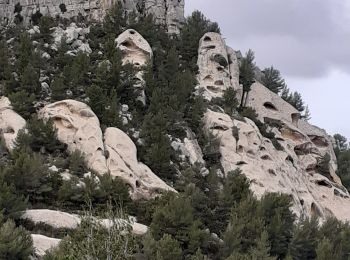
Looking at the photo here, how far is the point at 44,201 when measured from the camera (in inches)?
1387

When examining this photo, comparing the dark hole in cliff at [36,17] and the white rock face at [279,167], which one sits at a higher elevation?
the dark hole in cliff at [36,17]

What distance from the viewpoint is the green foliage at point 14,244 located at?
25.9m

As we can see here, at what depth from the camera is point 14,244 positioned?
25906 millimetres

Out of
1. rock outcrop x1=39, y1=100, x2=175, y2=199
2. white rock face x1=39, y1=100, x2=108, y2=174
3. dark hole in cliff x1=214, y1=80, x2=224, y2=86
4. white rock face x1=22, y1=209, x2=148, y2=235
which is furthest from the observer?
dark hole in cliff x1=214, y1=80, x2=224, y2=86

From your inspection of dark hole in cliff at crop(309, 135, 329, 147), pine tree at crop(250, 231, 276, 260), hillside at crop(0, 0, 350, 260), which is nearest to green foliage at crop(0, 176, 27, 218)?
hillside at crop(0, 0, 350, 260)

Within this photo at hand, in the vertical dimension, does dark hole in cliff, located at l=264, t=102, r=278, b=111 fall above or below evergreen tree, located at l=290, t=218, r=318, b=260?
above

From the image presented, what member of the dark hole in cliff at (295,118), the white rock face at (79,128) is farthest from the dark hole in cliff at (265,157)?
the white rock face at (79,128)

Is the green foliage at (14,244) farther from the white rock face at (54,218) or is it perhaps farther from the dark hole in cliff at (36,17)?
the dark hole in cliff at (36,17)

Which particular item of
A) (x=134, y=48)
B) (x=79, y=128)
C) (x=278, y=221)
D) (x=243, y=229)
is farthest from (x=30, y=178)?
(x=134, y=48)

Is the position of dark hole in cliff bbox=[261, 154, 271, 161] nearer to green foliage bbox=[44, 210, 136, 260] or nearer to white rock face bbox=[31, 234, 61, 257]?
white rock face bbox=[31, 234, 61, 257]

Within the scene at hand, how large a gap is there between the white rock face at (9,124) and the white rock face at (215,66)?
17.2m

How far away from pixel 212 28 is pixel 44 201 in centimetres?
3505

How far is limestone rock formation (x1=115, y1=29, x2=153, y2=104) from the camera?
179ft

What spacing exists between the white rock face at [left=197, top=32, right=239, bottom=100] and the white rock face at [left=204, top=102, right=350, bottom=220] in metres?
5.54
